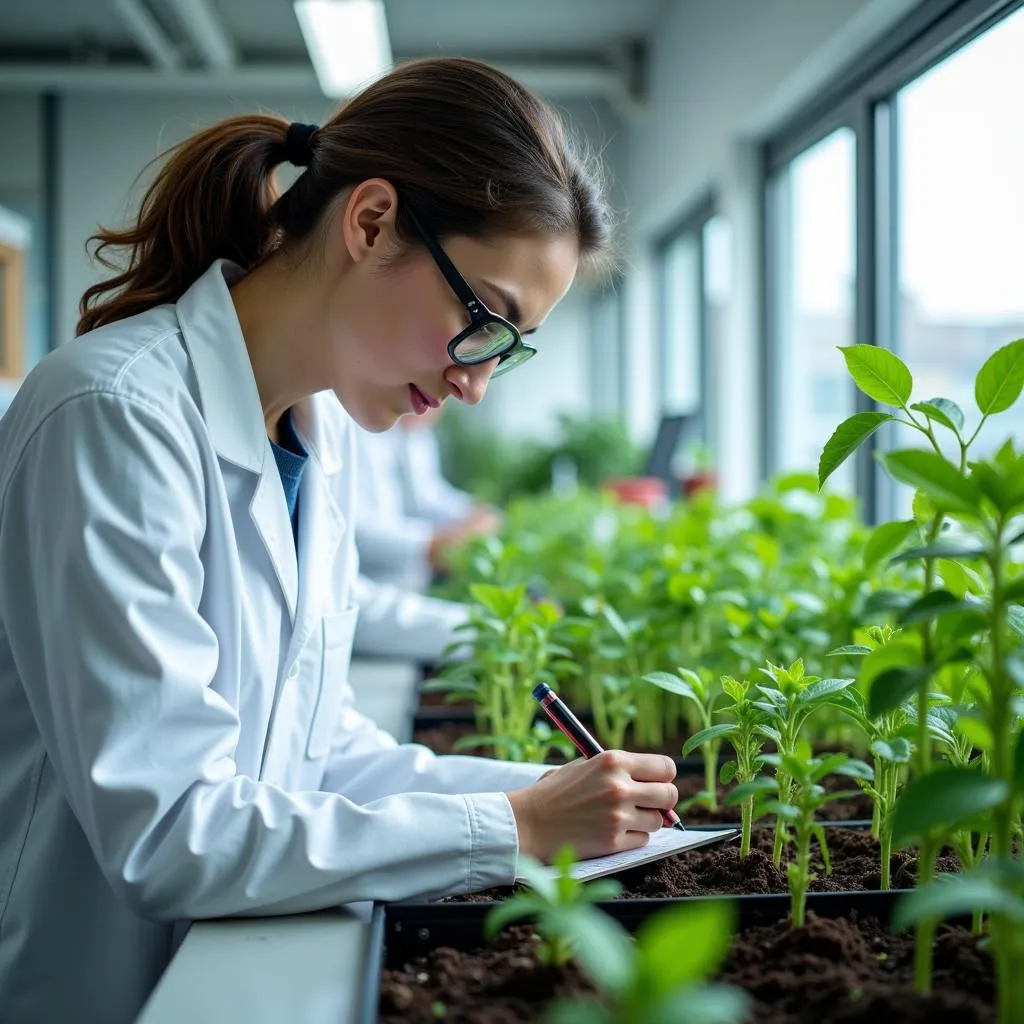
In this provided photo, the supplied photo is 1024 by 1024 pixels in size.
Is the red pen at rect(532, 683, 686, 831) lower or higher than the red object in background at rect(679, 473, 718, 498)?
lower

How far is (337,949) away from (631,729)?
0.96 m

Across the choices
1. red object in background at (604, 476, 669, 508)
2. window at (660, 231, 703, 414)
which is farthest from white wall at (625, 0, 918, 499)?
red object in background at (604, 476, 669, 508)

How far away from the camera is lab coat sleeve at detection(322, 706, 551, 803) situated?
3.81 ft

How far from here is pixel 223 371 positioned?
1.10 metres

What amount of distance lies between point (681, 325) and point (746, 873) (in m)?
4.90

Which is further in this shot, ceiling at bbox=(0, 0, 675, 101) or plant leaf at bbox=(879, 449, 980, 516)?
ceiling at bbox=(0, 0, 675, 101)

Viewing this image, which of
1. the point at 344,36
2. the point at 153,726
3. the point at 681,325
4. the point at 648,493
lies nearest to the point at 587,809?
the point at 153,726

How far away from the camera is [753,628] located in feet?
4.72

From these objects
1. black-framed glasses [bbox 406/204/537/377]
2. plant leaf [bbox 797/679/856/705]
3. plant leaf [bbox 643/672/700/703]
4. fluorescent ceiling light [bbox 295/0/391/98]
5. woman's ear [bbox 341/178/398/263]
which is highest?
fluorescent ceiling light [bbox 295/0/391/98]

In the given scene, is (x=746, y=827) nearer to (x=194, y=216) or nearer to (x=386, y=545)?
(x=194, y=216)

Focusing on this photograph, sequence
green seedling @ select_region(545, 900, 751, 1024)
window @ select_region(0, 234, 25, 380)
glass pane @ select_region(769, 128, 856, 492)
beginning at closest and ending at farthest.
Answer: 1. green seedling @ select_region(545, 900, 751, 1024)
2. glass pane @ select_region(769, 128, 856, 492)
3. window @ select_region(0, 234, 25, 380)

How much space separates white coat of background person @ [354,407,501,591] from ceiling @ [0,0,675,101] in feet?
6.69

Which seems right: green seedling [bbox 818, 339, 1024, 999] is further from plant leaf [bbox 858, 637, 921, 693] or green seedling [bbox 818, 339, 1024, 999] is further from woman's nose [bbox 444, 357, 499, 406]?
woman's nose [bbox 444, 357, 499, 406]

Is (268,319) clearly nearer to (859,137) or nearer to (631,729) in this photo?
(631,729)
